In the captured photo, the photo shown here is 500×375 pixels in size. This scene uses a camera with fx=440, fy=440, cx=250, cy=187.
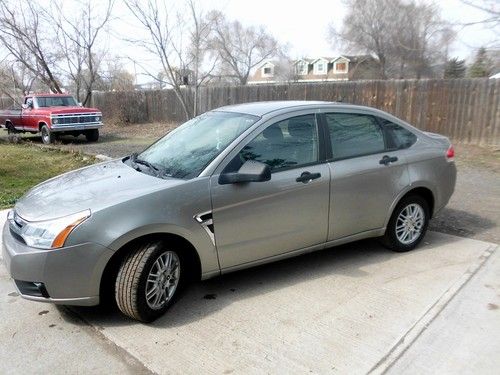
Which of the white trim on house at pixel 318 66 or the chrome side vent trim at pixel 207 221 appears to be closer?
the chrome side vent trim at pixel 207 221

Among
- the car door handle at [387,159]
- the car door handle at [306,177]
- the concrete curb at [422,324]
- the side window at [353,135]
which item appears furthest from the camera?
the car door handle at [387,159]

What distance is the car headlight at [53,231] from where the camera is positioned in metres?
3.03

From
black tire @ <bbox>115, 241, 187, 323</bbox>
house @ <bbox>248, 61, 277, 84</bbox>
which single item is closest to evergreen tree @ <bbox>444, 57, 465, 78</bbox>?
house @ <bbox>248, 61, 277, 84</bbox>

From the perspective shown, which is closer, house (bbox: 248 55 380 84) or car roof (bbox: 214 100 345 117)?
car roof (bbox: 214 100 345 117)

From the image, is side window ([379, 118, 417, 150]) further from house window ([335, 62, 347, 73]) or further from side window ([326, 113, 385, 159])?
house window ([335, 62, 347, 73])

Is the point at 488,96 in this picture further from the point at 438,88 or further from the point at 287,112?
the point at 287,112

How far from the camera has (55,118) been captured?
14859 mm

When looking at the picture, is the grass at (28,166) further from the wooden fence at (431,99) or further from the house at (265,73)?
the house at (265,73)

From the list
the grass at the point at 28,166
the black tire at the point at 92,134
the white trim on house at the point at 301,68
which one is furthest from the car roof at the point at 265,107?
the white trim on house at the point at 301,68

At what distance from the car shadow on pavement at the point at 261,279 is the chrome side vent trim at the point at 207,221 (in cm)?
61

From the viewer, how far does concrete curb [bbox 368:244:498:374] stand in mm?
2852

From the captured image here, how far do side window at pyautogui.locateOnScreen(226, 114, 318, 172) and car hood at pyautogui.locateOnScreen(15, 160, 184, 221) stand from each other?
695mm

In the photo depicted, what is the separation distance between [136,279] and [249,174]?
1157mm

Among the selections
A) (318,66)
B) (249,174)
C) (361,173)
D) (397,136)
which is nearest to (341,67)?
(318,66)
